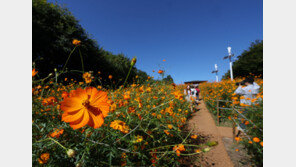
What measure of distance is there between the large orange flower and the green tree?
45.6ft

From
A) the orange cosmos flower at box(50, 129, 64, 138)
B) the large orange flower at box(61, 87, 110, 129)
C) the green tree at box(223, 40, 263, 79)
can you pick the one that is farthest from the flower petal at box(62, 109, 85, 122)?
the green tree at box(223, 40, 263, 79)

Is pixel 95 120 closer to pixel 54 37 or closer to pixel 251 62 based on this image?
pixel 54 37

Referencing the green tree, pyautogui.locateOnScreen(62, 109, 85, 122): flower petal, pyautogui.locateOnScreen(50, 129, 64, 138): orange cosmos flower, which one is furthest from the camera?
the green tree

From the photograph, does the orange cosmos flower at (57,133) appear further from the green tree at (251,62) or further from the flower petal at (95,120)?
the green tree at (251,62)

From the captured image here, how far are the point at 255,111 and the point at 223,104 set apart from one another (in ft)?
7.46

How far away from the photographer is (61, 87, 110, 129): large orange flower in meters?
0.46

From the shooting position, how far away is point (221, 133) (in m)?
2.11

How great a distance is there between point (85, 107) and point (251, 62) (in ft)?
51.2

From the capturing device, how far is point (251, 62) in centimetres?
1150

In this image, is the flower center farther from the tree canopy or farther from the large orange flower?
the tree canopy

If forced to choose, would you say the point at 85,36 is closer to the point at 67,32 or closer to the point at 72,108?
the point at 67,32

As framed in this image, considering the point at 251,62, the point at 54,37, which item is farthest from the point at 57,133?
the point at 251,62

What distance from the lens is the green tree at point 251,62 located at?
11.0 metres
